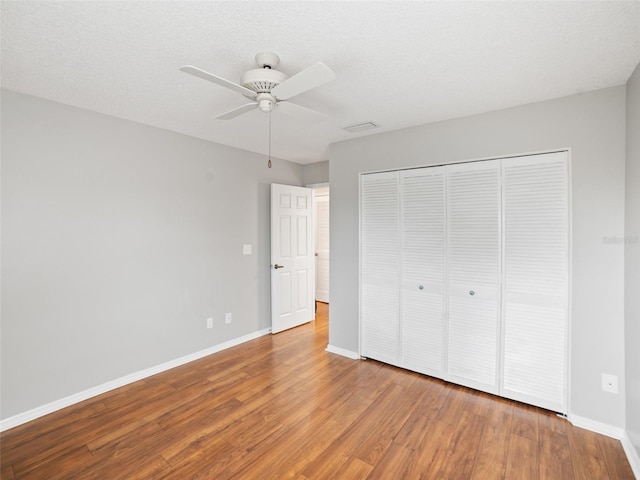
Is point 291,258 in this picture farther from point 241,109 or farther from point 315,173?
point 241,109

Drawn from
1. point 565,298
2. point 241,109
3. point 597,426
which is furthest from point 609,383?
point 241,109

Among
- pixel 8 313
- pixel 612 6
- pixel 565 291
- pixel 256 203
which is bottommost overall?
pixel 8 313

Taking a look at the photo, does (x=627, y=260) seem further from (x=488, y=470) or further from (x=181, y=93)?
(x=181, y=93)

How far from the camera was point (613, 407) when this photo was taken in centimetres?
217

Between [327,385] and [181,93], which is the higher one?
[181,93]

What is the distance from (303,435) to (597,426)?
210 cm

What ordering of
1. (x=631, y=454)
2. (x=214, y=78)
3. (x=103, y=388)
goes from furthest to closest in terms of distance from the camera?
(x=103, y=388), (x=631, y=454), (x=214, y=78)

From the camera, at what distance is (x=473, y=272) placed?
2.74 meters

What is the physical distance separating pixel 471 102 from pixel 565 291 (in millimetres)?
1635

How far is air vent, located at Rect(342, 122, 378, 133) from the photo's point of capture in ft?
9.76

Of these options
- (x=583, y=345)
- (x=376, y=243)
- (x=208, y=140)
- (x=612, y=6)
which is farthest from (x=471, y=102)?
(x=208, y=140)

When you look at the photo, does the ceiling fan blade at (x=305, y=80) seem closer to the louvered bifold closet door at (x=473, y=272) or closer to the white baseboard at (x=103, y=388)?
the louvered bifold closet door at (x=473, y=272)

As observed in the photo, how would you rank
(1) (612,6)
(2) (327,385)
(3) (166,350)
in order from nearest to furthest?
(1) (612,6) < (2) (327,385) < (3) (166,350)

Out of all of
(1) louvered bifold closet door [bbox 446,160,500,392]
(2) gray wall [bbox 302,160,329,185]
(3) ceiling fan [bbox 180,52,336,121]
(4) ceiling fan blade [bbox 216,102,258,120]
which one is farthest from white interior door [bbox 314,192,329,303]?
(3) ceiling fan [bbox 180,52,336,121]
